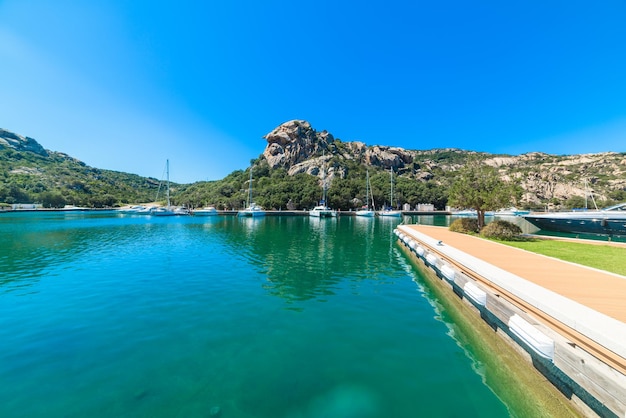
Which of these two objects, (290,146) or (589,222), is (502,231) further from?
(290,146)

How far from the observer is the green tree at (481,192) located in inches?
965

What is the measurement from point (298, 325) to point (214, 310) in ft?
11.9

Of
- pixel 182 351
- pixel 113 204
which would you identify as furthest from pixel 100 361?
pixel 113 204

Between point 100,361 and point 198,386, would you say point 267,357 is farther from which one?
point 100,361

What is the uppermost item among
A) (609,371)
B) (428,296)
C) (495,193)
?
(495,193)

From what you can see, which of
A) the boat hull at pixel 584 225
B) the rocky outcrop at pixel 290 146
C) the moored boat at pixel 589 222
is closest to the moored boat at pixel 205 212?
the rocky outcrop at pixel 290 146

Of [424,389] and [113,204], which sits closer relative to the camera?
[424,389]

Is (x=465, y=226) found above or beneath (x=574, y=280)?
above

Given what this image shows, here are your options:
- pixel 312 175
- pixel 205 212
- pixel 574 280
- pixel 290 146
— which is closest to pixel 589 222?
pixel 574 280

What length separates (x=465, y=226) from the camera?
1077 inches

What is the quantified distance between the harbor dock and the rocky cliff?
109420 millimetres

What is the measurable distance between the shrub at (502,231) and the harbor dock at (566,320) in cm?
1154

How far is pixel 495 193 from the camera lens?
24500 mm

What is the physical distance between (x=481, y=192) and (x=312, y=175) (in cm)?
11113
